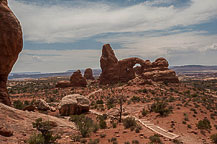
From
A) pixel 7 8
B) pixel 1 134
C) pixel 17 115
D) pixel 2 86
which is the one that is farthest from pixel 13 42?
pixel 1 134

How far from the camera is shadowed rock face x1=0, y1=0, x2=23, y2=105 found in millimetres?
11562

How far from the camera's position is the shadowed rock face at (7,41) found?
1156cm

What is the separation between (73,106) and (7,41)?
10.8 meters

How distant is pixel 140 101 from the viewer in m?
25.8

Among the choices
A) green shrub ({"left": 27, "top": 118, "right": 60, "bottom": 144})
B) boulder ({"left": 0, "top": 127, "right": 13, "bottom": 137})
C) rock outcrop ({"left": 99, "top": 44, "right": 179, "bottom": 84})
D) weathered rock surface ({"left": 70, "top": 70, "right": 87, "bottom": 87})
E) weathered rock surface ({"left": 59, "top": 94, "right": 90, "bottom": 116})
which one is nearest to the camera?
boulder ({"left": 0, "top": 127, "right": 13, "bottom": 137})

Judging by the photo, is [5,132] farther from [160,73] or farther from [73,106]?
[160,73]

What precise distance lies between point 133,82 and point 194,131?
23327mm

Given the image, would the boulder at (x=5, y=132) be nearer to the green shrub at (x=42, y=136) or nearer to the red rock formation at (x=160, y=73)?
the green shrub at (x=42, y=136)

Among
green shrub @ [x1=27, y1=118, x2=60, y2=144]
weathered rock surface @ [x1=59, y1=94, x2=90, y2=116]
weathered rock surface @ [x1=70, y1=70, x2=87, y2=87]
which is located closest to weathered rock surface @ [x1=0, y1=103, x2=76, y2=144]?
green shrub @ [x1=27, y1=118, x2=60, y2=144]

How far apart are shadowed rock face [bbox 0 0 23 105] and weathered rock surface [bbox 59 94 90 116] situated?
8.14 meters

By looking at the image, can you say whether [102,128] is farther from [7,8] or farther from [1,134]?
[7,8]

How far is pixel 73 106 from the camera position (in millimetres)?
19984

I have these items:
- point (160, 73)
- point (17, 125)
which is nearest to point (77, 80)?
point (160, 73)

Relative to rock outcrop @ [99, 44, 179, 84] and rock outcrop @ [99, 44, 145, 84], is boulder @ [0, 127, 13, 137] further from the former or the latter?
rock outcrop @ [99, 44, 145, 84]
